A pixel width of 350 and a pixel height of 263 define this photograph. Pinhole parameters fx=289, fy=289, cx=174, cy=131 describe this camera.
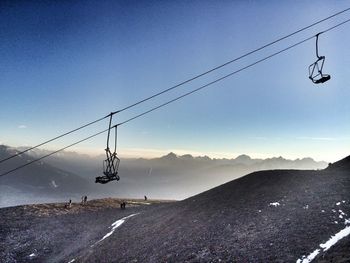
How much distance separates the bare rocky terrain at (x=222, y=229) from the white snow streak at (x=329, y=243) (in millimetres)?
111

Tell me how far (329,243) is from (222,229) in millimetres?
9051

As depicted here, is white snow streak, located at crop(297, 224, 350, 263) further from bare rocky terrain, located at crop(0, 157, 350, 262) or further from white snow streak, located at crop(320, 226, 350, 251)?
bare rocky terrain, located at crop(0, 157, 350, 262)

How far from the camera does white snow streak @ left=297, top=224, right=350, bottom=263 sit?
1697 centimetres

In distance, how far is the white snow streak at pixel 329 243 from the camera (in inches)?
668

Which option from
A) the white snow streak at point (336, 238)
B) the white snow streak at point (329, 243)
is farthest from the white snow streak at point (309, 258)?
the white snow streak at point (336, 238)

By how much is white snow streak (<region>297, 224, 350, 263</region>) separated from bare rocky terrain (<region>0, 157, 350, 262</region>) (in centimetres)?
11

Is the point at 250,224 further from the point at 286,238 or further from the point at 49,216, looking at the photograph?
the point at 49,216

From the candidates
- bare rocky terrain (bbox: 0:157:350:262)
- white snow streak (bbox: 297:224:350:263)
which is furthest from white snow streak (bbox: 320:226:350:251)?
bare rocky terrain (bbox: 0:157:350:262)

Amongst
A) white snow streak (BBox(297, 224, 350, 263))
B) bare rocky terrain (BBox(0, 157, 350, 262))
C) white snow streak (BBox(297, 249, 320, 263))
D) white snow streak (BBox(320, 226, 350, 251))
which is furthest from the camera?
bare rocky terrain (BBox(0, 157, 350, 262))

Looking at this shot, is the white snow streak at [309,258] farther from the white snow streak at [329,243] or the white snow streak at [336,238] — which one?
the white snow streak at [336,238]

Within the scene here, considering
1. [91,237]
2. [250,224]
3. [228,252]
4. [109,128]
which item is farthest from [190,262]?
[91,237]

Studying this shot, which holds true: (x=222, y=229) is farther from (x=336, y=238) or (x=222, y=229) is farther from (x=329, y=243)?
(x=336, y=238)

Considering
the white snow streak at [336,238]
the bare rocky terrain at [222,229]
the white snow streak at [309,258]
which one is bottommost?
the white snow streak at [309,258]

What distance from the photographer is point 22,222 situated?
4234 centimetres
